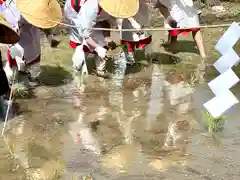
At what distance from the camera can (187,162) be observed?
175 inches

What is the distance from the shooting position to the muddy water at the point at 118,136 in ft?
14.2

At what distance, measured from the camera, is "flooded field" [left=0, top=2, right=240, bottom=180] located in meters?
4.35

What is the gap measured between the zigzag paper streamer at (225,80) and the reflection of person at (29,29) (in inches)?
71.7

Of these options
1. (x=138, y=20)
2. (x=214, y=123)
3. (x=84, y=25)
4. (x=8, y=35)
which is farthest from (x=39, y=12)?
(x=214, y=123)

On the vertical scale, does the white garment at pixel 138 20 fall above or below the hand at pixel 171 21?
above

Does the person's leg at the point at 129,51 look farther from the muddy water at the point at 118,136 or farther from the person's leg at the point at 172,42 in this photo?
the person's leg at the point at 172,42

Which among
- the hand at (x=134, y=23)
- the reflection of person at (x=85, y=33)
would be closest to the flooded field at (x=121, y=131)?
the reflection of person at (x=85, y=33)

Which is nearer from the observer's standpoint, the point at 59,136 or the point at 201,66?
the point at 59,136

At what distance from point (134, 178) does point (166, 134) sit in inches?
35.9

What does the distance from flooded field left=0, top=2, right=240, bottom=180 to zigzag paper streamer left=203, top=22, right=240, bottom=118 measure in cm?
19

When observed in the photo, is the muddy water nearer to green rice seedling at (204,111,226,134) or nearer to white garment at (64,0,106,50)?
green rice seedling at (204,111,226,134)

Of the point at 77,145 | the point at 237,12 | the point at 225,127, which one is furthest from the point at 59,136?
the point at 237,12

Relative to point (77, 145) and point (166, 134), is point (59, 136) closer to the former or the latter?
point (77, 145)

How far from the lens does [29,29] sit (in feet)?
20.1
